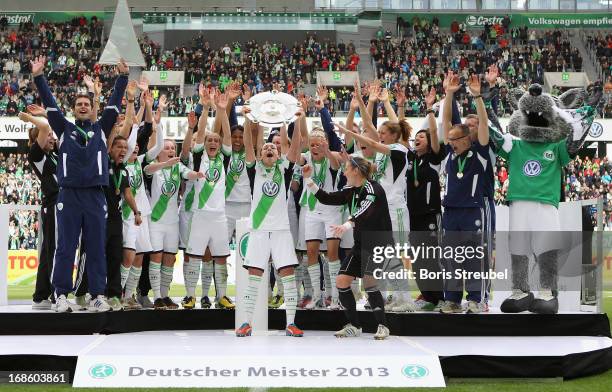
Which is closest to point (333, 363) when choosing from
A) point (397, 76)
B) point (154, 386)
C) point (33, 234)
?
point (154, 386)

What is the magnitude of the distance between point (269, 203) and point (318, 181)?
1.13 metres

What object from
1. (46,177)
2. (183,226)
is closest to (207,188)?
(183,226)

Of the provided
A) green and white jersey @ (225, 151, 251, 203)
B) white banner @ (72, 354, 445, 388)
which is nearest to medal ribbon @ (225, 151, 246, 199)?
green and white jersey @ (225, 151, 251, 203)

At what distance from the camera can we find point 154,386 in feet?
20.6

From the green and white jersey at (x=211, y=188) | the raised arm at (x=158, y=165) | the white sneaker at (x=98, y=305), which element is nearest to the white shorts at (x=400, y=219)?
the green and white jersey at (x=211, y=188)

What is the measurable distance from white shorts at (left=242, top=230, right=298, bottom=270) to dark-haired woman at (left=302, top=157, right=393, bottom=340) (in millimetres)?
636

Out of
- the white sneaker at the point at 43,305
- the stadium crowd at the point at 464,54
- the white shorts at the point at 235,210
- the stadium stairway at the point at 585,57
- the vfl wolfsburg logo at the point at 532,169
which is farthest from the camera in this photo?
the stadium stairway at the point at 585,57

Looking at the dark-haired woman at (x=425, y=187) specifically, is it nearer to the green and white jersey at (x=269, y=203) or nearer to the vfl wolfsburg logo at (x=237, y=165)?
the green and white jersey at (x=269, y=203)

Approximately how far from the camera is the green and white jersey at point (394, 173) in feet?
29.4

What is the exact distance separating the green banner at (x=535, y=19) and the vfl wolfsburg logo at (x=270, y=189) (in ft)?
113

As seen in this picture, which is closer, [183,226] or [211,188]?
[211,188]

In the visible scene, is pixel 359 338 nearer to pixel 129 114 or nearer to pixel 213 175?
pixel 213 175

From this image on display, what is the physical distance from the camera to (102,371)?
255 inches

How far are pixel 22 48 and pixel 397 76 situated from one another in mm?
17397
